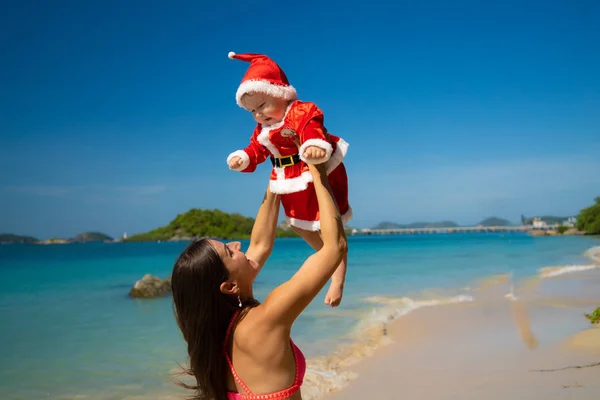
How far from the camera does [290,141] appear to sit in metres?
2.39

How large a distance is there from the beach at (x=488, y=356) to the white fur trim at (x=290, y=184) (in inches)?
204

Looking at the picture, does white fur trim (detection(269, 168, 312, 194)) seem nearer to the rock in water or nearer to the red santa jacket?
the red santa jacket

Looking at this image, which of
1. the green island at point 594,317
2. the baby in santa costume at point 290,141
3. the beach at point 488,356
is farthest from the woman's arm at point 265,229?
the green island at point 594,317

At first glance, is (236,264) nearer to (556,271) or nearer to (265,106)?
(265,106)

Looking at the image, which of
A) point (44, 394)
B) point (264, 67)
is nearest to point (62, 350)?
point (44, 394)

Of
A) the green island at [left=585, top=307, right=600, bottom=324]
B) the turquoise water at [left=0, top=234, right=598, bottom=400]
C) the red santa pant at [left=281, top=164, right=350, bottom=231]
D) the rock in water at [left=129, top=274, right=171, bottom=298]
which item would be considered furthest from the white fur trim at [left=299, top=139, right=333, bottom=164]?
the rock in water at [left=129, top=274, right=171, bottom=298]

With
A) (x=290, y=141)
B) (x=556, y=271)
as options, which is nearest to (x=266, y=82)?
(x=290, y=141)

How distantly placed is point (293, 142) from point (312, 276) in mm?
754

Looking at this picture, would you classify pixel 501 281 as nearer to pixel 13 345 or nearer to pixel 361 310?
pixel 361 310

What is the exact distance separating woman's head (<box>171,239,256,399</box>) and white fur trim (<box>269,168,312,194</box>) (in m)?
0.46

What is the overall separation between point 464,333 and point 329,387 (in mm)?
3979

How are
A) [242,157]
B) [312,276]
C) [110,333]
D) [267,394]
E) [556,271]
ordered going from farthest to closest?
[556,271] → [110,333] → [242,157] → [267,394] → [312,276]

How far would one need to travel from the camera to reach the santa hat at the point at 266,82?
233 centimetres

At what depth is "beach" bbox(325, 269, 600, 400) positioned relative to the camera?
6770 millimetres
